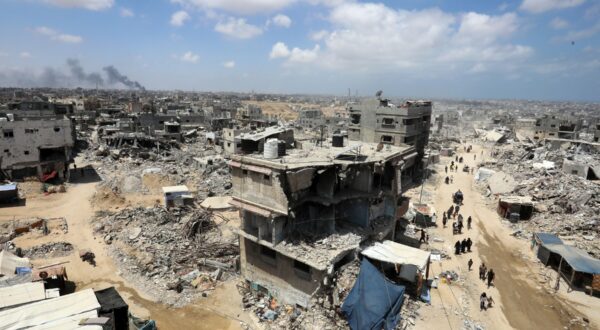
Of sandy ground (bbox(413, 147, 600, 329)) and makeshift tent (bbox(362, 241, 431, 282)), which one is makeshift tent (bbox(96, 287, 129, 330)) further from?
sandy ground (bbox(413, 147, 600, 329))

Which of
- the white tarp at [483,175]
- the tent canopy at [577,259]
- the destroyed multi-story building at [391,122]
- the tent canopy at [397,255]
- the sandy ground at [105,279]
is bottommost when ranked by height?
the sandy ground at [105,279]

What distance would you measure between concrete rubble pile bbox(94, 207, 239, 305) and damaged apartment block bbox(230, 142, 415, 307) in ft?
7.67

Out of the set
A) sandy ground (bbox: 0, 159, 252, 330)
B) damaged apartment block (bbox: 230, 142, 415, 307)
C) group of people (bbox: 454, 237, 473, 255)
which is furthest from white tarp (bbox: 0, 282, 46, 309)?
group of people (bbox: 454, 237, 473, 255)

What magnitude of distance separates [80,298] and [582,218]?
103 ft

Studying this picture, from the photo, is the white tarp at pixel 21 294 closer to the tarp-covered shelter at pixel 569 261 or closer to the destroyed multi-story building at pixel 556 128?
the tarp-covered shelter at pixel 569 261

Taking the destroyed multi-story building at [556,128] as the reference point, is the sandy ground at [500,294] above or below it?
below

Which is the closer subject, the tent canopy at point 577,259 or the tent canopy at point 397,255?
the tent canopy at point 397,255

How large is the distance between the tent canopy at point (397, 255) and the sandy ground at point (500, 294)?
7.43ft

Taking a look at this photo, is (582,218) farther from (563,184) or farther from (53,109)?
(53,109)

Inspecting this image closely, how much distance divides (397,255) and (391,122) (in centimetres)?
2238

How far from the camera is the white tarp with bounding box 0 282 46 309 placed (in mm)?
12219

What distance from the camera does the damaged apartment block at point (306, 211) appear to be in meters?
14.4

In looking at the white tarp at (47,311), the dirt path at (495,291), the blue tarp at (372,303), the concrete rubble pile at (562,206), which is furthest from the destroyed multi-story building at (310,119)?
the white tarp at (47,311)

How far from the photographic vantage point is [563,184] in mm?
30453
